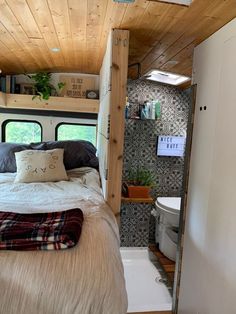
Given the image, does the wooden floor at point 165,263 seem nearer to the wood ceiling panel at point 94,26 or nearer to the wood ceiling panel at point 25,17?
the wood ceiling panel at point 94,26

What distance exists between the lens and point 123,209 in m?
2.91

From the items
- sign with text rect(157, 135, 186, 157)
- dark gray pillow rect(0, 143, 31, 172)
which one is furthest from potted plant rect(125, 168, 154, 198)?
dark gray pillow rect(0, 143, 31, 172)

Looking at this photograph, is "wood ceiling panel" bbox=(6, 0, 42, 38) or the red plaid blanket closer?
the red plaid blanket

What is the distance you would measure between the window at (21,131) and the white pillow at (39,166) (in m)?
0.83

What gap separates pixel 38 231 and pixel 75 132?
2258 mm

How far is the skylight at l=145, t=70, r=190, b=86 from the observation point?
2.63 m

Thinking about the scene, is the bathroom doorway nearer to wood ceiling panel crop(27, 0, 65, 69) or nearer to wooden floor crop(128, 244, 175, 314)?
wooden floor crop(128, 244, 175, 314)

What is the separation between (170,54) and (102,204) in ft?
4.52

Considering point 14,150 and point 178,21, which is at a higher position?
point 178,21

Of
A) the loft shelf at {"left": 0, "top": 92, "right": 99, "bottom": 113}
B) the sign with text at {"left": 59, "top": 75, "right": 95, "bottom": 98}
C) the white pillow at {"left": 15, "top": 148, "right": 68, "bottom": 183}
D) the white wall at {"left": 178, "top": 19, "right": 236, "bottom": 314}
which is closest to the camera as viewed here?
the white wall at {"left": 178, "top": 19, "right": 236, "bottom": 314}

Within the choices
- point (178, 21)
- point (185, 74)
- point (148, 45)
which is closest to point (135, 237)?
point (185, 74)

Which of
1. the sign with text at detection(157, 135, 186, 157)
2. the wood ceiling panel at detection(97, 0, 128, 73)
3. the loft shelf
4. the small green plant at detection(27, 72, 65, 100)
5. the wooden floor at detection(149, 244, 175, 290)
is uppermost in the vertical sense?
the wood ceiling panel at detection(97, 0, 128, 73)

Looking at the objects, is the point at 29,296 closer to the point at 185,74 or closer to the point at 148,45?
the point at 148,45

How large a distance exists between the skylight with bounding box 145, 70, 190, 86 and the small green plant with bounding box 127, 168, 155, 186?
1.09 metres
